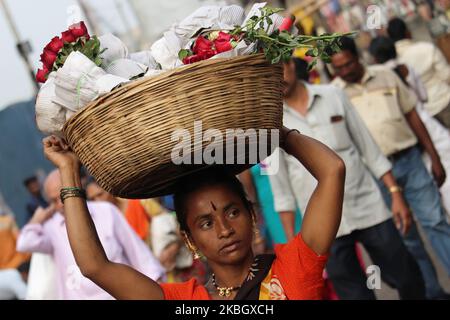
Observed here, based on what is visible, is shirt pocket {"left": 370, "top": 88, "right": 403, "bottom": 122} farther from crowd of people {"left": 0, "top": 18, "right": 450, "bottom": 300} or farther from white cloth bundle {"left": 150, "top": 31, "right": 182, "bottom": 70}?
white cloth bundle {"left": 150, "top": 31, "right": 182, "bottom": 70}

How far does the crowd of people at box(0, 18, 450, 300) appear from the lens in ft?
10.4

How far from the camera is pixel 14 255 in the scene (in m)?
10.7

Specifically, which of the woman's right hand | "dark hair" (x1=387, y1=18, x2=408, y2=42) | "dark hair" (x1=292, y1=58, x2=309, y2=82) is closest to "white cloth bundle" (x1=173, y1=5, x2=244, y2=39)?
the woman's right hand

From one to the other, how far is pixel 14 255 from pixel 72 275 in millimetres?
5220

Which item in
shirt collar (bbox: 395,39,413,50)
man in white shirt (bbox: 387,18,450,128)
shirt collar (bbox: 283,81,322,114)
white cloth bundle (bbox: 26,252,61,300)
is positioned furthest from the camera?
shirt collar (bbox: 395,39,413,50)

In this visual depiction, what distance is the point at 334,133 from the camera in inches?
227

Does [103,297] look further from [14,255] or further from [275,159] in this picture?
[14,255]

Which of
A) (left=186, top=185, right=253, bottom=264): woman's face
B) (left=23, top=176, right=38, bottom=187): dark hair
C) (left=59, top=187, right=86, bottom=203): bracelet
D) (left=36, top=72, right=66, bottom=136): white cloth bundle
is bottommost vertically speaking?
(left=23, top=176, right=38, bottom=187): dark hair

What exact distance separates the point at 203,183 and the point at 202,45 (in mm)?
537

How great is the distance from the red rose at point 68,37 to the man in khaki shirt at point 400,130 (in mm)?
4078

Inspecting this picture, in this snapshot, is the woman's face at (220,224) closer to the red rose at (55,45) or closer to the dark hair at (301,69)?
the red rose at (55,45)

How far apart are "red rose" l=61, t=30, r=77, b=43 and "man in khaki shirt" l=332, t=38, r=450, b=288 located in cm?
408
